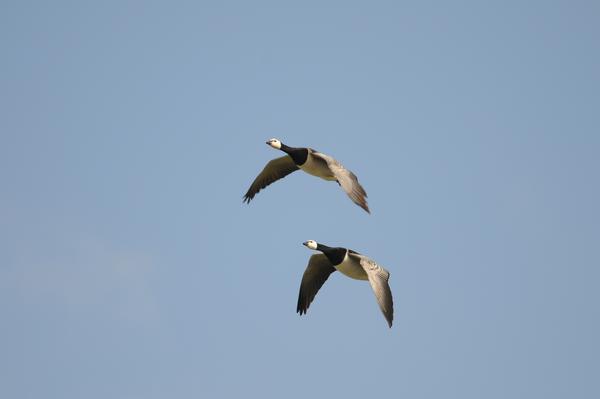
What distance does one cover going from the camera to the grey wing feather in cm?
2475

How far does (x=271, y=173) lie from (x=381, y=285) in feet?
24.9

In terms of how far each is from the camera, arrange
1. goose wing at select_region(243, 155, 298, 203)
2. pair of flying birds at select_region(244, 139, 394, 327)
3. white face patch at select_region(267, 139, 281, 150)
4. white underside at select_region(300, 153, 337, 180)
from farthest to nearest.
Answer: goose wing at select_region(243, 155, 298, 203)
white face patch at select_region(267, 139, 281, 150)
white underside at select_region(300, 153, 337, 180)
pair of flying birds at select_region(244, 139, 394, 327)

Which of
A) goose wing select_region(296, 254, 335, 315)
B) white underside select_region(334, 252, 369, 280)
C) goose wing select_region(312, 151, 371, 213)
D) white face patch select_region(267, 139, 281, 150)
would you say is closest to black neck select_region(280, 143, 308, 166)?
goose wing select_region(312, 151, 371, 213)

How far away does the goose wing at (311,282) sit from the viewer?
2953cm

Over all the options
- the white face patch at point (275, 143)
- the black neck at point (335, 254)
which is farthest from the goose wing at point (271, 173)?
the black neck at point (335, 254)

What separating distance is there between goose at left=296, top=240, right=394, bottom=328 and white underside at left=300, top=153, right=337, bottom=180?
79.4 inches

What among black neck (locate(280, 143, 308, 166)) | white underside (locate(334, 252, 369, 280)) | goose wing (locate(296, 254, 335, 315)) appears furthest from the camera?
goose wing (locate(296, 254, 335, 315))

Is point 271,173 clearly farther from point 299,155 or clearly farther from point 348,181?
point 348,181

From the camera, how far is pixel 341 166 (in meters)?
27.7

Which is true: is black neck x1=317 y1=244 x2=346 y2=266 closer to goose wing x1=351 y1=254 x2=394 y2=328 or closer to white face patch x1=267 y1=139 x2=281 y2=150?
goose wing x1=351 y1=254 x2=394 y2=328

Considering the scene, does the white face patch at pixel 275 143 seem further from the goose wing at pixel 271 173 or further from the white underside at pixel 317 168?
the white underside at pixel 317 168

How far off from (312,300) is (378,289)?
4.52 meters

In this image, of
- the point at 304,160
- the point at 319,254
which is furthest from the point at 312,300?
the point at 304,160

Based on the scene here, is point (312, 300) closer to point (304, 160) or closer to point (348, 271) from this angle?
point (348, 271)
